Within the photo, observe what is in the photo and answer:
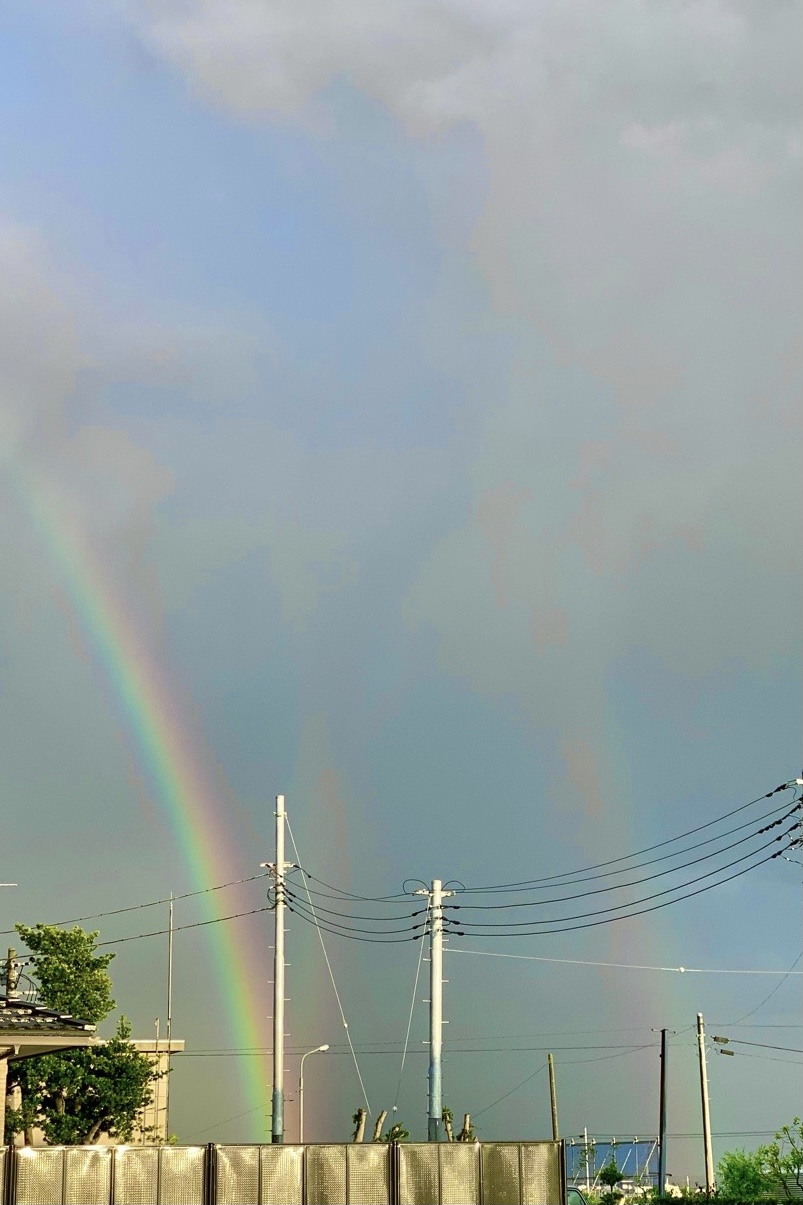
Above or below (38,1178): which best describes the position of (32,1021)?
above

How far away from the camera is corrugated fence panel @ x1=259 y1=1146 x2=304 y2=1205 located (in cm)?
3547

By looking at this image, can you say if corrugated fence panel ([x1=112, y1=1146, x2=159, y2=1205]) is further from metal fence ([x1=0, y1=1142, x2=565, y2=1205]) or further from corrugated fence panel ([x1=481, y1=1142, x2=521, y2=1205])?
corrugated fence panel ([x1=481, y1=1142, x2=521, y2=1205])

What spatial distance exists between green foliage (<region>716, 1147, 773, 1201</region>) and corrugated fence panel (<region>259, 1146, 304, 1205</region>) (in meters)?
41.8

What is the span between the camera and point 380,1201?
35500 mm

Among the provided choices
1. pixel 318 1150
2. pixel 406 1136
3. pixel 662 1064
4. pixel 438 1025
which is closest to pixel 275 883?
pixel 438 1025

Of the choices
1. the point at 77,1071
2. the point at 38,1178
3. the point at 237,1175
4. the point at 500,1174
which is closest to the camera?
the point at 38,1178

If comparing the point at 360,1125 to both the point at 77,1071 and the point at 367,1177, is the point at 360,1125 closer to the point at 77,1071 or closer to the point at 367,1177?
the point at 77,1071

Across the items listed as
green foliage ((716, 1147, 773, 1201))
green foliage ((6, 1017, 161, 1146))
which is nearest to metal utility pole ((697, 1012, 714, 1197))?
green foliage ((716, 1147, 773, 1201))

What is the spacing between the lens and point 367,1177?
35562mm

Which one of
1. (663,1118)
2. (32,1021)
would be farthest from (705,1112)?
(32,1021)

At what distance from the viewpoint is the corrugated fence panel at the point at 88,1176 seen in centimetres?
3488

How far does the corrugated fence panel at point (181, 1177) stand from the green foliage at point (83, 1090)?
33.4m

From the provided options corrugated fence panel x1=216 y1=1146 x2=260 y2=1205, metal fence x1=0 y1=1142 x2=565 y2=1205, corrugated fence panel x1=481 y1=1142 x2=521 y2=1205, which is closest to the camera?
metal fence x1=0 y1=1142 x2=565 y2=1205

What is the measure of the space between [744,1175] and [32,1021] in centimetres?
5101
